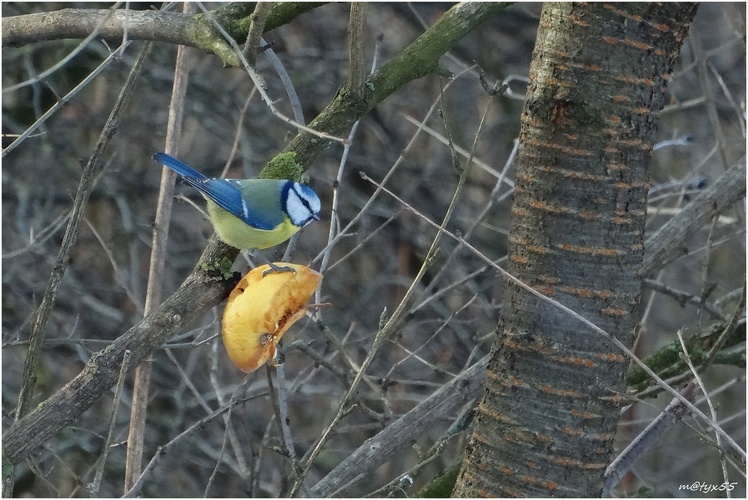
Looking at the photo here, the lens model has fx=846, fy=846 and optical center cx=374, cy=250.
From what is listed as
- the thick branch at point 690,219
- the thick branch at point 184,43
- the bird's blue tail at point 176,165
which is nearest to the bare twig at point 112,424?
the thick branch at point 184,43

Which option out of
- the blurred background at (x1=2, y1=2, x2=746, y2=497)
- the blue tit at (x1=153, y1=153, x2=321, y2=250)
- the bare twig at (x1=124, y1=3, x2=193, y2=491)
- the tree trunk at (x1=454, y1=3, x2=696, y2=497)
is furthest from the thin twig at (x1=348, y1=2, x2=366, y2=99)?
the blurred background at (x1=2, y1=2, x2=746, y2=497)

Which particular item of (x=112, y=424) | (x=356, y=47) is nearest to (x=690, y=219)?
(x=356, y=47)

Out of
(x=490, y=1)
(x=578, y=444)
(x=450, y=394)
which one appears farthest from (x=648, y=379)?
(x=490, y=1)

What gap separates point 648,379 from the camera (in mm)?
2887

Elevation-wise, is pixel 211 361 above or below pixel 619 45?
below

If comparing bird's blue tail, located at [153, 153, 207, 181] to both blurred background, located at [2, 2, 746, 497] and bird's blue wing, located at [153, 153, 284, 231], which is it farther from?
blurred background, located at [2, 2, 746, 497]

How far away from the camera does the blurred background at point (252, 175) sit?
184 inches

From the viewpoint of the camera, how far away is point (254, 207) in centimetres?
250

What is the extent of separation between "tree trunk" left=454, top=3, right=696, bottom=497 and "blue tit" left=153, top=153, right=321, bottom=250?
77cm

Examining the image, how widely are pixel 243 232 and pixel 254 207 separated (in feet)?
0.47

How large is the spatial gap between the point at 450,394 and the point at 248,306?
35.8 inches

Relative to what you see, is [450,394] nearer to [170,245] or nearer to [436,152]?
[170,245]

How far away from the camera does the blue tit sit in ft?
7.69

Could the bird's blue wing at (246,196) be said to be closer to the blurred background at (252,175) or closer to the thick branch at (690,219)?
the thick branch at (690,219)
